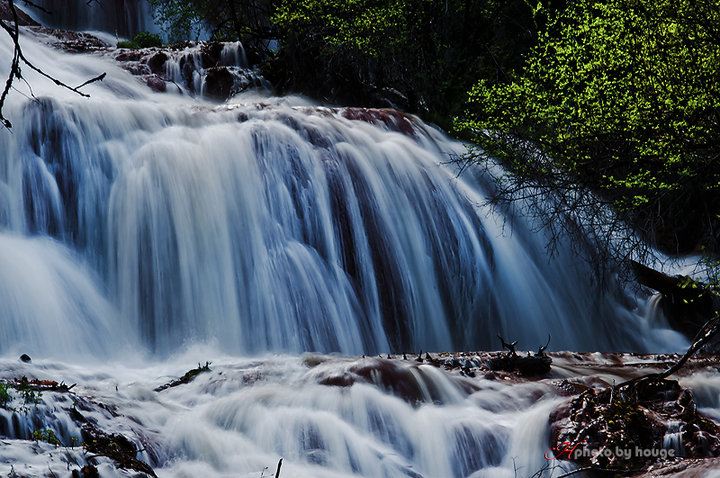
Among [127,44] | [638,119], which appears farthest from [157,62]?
[638,119]

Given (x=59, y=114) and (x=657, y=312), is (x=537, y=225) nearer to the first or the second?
(x=657, y=312)

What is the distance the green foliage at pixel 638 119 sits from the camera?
9.83 m

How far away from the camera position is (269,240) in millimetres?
9117

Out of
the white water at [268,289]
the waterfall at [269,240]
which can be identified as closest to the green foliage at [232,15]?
the white water at [268,289]

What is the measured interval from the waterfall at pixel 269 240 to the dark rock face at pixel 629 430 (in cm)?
364

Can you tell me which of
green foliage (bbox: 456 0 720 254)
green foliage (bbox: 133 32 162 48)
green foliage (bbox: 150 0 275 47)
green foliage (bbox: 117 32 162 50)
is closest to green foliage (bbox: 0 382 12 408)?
green foliage (bbox: 456 0 720 254)

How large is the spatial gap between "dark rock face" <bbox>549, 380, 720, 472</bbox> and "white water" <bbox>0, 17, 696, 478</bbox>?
1.04ft

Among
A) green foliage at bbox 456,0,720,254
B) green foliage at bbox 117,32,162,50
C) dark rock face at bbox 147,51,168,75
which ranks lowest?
green foliage at bbox 456,0,720,254

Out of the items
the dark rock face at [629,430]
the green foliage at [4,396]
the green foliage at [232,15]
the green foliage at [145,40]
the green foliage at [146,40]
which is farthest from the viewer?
the green foliage at [146,40]

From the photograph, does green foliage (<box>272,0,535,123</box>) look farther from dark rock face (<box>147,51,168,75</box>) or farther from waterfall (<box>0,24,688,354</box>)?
waterfall (<box>0,24,688,354</box>)

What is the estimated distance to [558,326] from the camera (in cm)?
1034

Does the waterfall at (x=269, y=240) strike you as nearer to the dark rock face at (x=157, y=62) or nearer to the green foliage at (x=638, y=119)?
the green foliage at (x=638, y=119)

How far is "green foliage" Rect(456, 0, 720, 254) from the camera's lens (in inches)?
387

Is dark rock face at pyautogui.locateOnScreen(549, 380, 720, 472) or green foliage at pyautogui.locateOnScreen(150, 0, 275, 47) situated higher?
green foliage at pyautogui.locateOnScreen(150, 0, 275, 47)
